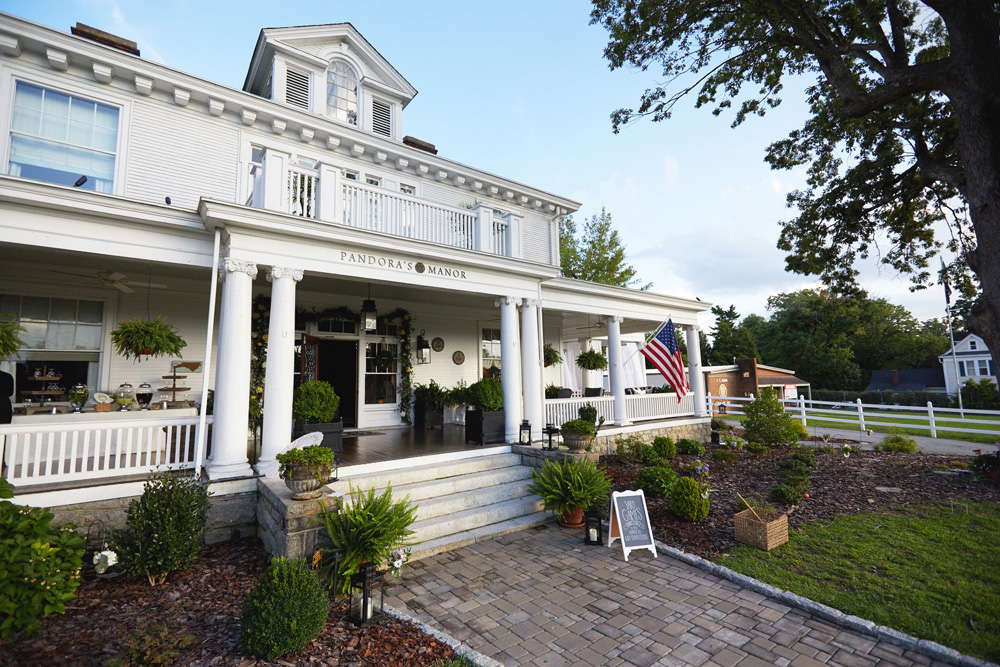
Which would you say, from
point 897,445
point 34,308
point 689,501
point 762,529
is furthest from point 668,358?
point 34,308

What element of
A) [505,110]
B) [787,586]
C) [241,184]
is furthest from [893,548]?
[505,110]

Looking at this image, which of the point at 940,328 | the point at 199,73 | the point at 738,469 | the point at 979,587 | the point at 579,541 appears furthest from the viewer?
the point at 940,328

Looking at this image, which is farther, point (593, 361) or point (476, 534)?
point (593, 361)

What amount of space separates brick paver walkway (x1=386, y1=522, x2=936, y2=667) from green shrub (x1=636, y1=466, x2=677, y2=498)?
5.90 feet

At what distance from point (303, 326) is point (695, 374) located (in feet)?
36.3

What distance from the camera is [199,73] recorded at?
7.72 m

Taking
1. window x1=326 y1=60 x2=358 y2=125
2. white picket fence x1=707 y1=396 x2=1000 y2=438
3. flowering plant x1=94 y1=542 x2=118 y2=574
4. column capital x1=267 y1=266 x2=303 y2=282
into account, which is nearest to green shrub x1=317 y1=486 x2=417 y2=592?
flowering plant x1=94 y1=542 x2=118 y2=574

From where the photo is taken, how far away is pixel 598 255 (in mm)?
26938

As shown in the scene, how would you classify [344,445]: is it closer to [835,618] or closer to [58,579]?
[58,579]

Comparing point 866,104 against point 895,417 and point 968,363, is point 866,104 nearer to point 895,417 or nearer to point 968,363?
point 895,417

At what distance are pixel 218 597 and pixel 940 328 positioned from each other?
81315 millimetres

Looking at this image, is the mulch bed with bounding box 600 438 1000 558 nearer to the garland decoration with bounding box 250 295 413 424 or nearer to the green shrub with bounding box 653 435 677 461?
the green shrub with bounding box 653 435 677 461

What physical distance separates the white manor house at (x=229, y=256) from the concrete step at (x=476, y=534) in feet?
4.91

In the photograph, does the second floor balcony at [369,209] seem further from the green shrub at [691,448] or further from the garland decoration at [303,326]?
the green shrub at [691,448]
